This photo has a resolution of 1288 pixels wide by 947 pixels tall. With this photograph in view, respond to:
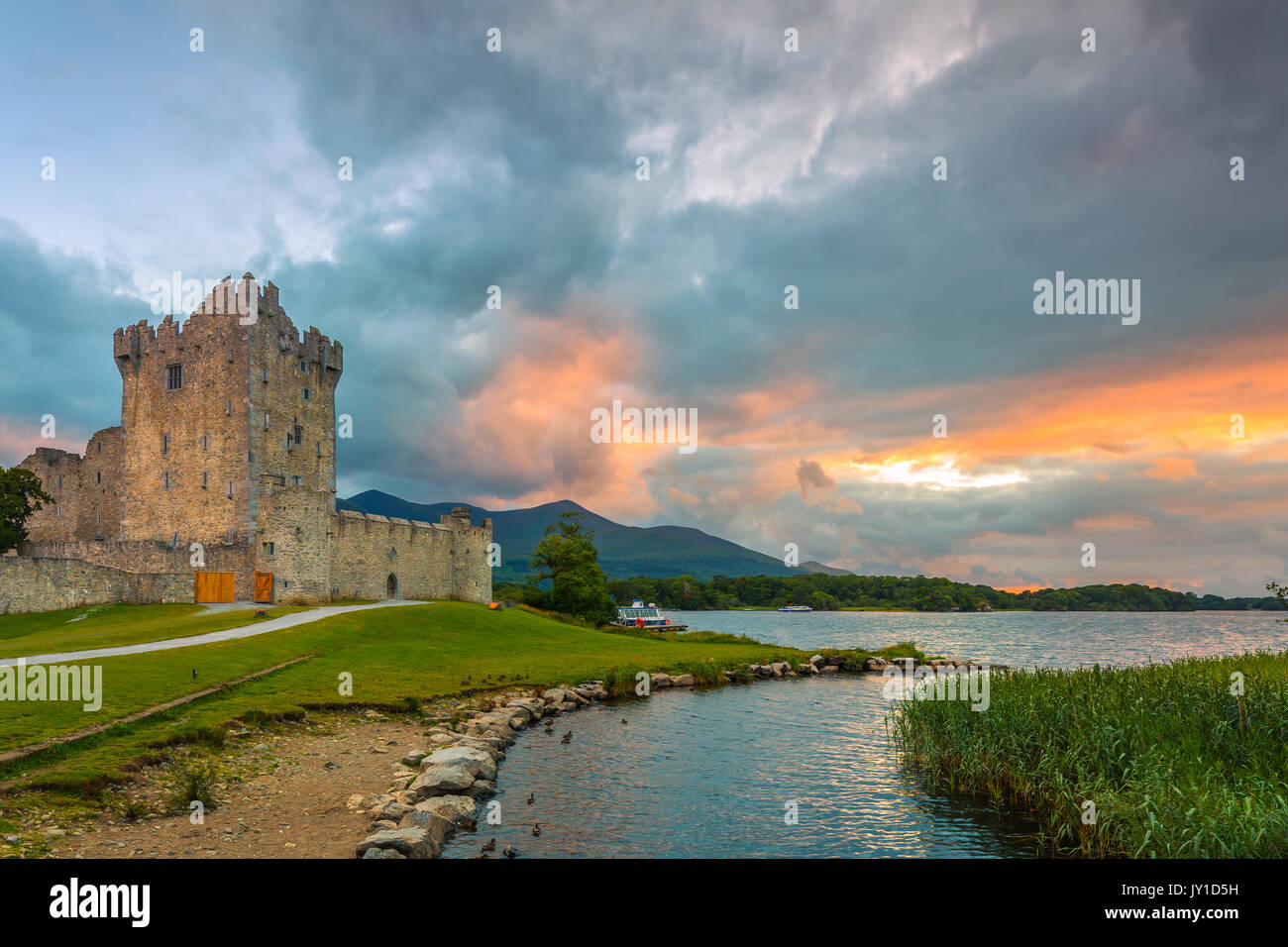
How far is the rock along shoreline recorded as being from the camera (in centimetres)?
1343

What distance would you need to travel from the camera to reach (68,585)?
47375mm

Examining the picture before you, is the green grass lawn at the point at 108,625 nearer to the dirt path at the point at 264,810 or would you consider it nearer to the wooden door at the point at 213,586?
the wooden door at the point at 213,586

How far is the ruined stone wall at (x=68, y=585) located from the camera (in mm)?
45375

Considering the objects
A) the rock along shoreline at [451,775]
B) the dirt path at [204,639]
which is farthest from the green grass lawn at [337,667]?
the rock along shoreline at [451,775]

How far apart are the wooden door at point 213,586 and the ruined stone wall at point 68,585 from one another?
4.04 feet

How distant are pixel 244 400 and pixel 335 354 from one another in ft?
37.4

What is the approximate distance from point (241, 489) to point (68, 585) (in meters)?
14.1

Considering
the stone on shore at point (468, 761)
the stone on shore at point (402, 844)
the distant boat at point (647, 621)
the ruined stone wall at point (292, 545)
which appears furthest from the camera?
the distant boat at point (647, 621)

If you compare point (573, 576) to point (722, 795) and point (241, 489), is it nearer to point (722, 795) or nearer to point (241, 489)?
point (241, 489)

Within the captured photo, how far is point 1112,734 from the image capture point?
17.2m

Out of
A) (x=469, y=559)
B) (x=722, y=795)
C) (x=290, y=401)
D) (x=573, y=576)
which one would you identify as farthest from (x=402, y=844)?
(x=573, y=576)
